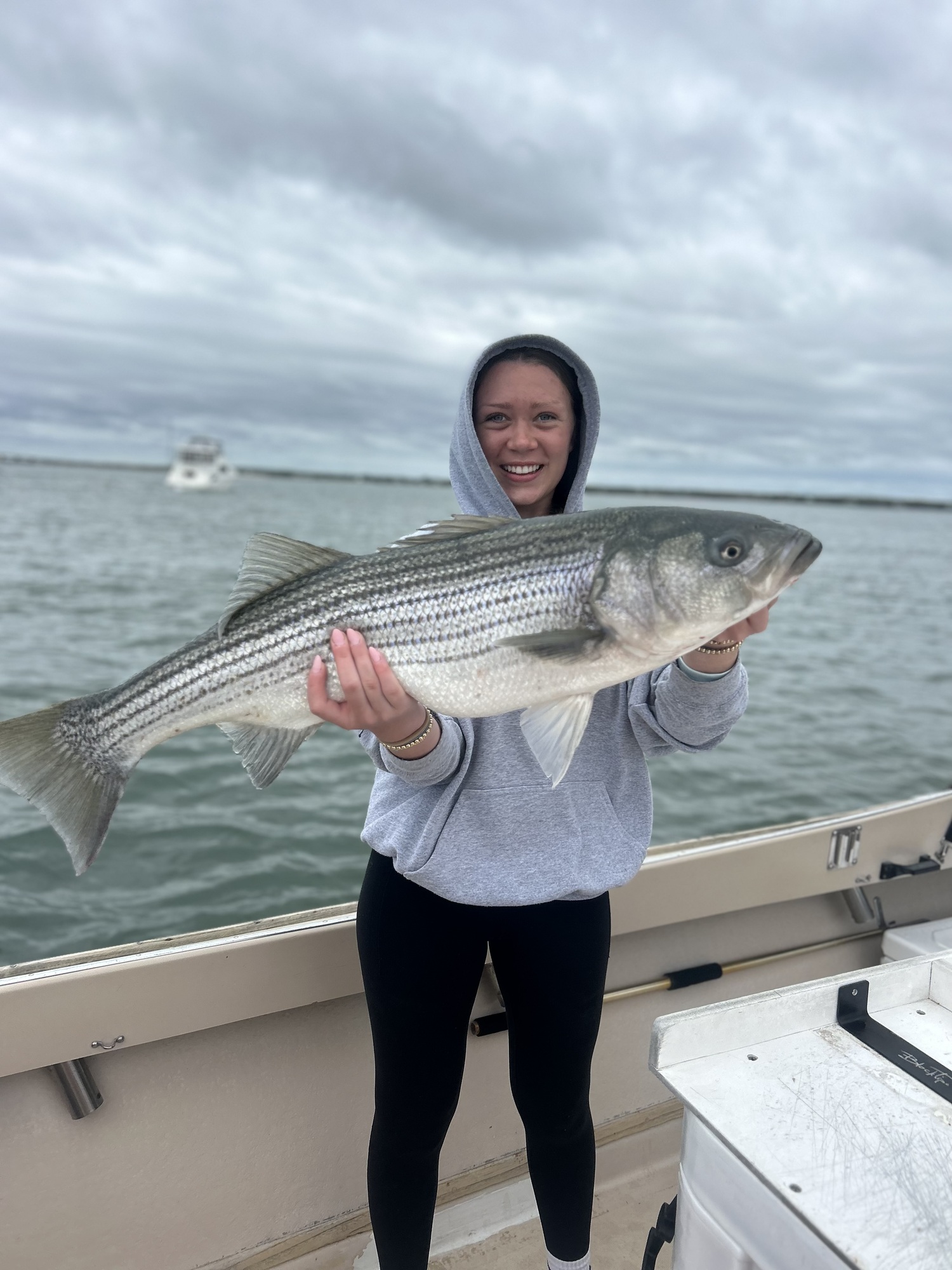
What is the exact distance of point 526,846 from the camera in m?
2.57

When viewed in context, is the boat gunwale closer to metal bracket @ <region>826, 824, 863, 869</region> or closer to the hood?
metal bracket @ <region>826, 824, 863, 869</region>

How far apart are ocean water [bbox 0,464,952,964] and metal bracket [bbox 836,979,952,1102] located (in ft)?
16.5

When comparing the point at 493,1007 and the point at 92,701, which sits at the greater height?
the point at 92,701

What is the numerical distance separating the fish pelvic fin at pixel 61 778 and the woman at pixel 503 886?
2.49 feet

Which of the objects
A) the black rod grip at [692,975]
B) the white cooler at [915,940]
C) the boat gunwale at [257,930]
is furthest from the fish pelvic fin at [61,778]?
the white cooler at [915,940]

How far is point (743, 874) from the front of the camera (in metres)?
3.93

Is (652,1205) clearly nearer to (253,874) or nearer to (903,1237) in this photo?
(903,1237)

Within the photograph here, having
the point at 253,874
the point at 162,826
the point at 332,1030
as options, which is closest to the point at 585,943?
the point at 332,1030

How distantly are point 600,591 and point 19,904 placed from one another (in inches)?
221

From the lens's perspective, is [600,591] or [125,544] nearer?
[600,591]

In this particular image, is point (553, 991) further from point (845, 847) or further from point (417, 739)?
point (845, 847)

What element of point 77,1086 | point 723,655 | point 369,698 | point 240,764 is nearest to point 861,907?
point 723,655

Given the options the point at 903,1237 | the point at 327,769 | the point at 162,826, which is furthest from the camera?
the point at 327,769

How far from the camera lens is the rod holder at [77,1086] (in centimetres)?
290
